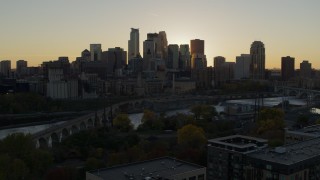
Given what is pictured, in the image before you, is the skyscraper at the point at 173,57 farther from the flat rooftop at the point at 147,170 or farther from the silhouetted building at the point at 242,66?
the flat rooftop at the point at 147,170

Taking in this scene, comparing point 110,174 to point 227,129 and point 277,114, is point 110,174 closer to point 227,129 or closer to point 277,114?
point 227,129

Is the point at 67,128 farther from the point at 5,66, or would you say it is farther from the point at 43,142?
the point at 5,66

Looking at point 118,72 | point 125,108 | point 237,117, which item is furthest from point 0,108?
point 118,72

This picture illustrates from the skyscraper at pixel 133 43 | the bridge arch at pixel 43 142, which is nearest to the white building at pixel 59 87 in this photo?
the bridge arch at pixel 43 142

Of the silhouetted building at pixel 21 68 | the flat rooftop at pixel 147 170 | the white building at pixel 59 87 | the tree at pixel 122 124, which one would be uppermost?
the silhouetted building at pixel 21 68

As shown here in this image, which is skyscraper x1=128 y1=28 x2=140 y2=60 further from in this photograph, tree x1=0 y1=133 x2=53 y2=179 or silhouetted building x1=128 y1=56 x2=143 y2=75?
tree x1=0 y1=133 x2=53 y2=179

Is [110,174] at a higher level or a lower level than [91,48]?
lower

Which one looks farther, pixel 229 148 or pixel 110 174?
pixel 229 148
